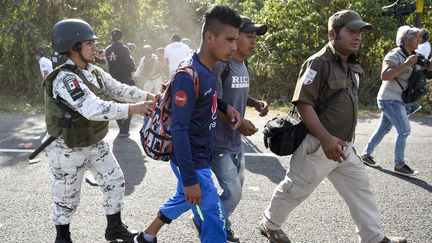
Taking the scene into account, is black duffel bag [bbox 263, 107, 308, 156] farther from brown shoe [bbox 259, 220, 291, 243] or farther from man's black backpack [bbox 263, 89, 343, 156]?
brown shoe [bbox 259, 220, 291, 243]

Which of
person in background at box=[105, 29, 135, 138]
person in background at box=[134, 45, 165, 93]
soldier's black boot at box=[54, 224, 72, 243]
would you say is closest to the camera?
soldier's black boot at box=[54, 224, 72, 243]

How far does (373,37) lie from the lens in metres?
10.9

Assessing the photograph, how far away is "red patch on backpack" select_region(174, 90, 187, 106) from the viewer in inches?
106

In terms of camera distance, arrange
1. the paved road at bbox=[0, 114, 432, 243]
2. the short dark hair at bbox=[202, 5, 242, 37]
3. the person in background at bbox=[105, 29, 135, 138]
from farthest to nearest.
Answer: the person in background at bbox=[105, 29, 135, 138]
the paved road at bbox=[0, 114, 432, 243]
the short dark hair at bbox=[202, 5, 242, 37]

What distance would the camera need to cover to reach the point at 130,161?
250 inches

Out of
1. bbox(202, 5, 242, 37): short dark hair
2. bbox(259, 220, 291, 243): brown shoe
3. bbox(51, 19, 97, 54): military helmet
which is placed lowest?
bbox(259, 220, 291, 243): brown shoe

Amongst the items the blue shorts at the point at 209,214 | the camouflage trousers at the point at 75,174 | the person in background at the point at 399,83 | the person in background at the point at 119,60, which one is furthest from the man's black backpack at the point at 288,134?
the person in background at the point at 119,60

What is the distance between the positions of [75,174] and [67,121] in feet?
1.54

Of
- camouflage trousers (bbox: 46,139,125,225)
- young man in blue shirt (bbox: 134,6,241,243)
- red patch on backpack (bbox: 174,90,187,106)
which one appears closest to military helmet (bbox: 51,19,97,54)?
camouflage trousers (bbox: 46,139,125,225)

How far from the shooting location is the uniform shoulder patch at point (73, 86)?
330cm

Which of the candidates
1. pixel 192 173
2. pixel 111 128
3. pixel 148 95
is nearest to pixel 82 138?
pixel 148 95

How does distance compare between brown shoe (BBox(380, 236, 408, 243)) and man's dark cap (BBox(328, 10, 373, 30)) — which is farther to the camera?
brown shoe (BBox(380, 236, 408, 243))

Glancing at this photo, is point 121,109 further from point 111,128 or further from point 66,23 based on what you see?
point 111,128

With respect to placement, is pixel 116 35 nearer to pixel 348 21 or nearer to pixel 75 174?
pixel 75 174
